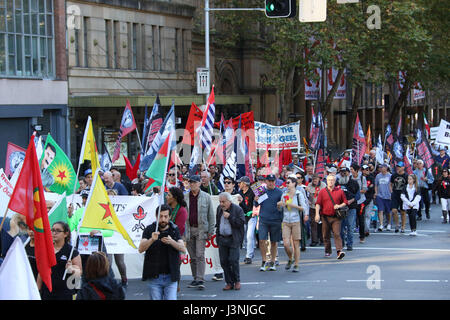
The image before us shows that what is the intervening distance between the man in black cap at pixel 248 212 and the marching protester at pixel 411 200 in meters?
5.07

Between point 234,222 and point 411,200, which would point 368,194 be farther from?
point 234,222

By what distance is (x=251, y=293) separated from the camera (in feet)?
43.8

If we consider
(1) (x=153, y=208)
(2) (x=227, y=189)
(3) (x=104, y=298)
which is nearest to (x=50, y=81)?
(2) (x=227, y=189)

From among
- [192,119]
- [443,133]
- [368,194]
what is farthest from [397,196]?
[443,133]

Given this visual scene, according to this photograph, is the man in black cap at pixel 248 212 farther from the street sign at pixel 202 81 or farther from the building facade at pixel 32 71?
the street sign at pixel 202 81

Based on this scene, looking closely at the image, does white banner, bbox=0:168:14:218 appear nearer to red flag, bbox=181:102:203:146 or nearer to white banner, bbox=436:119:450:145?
red flag, bbox=181:102:203:146

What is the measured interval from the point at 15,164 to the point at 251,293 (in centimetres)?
577

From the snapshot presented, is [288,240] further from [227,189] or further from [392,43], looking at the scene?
[392,43]

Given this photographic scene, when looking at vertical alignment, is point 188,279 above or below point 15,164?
below

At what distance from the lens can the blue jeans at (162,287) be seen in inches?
401

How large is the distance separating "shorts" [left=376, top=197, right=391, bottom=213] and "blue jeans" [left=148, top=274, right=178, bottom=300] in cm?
1252

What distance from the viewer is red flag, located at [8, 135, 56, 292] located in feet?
28.3

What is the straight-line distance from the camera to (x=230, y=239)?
13859 mm

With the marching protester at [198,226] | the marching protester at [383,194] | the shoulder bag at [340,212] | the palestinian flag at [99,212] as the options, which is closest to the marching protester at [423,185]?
the marching protester at [383,194]
